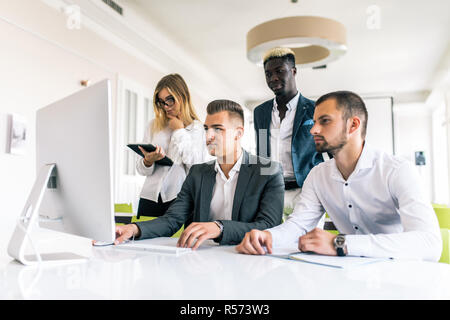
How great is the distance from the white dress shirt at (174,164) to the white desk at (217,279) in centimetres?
150

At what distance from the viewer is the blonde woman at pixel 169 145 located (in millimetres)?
2689

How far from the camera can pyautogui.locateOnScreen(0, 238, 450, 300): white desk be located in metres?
0.76

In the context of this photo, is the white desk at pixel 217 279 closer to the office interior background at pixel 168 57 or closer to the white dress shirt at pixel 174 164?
the office interior background at pixel 168 57

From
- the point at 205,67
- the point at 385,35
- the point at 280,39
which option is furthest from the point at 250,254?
the point at 205,67

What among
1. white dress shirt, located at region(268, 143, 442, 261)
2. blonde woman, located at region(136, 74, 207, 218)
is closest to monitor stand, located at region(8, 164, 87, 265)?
white dress shirt, located at region(268, 143, 442, 261)

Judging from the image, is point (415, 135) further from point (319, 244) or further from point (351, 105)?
point (319, 244)

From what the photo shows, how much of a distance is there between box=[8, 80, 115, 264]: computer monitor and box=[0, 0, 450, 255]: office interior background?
25.0 inches

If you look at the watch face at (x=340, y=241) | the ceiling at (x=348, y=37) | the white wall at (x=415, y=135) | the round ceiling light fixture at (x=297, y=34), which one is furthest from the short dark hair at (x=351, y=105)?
the white wall at (x=415, y=135)

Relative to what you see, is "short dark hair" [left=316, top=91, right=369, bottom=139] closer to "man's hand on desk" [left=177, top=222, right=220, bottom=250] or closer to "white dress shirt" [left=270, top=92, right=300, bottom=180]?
"white dress shirt" [left=270, top=92, right=300, bottom=180]

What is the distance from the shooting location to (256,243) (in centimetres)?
126

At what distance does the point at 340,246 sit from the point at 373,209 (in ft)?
1.51

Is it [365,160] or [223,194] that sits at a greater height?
[365,160]

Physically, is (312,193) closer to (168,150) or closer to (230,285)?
(230,285)

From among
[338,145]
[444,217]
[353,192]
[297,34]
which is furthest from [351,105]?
[297,34]
